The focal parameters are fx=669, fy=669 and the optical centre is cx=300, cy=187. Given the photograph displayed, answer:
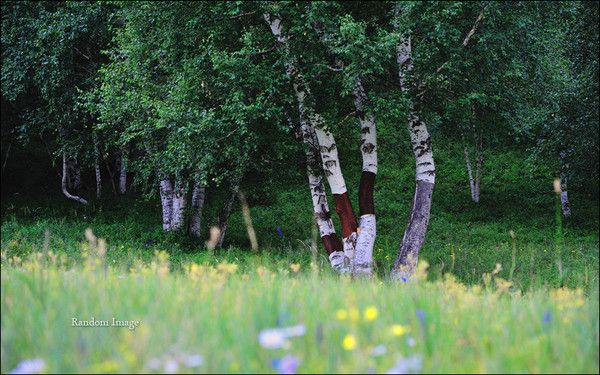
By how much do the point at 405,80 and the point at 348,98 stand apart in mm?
2120

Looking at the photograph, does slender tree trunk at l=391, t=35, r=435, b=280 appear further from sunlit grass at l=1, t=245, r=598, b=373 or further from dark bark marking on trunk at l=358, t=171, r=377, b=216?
sunlit grass at l=1, t=245, r=598, b=373

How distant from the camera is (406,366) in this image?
3115mm

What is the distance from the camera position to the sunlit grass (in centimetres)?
317

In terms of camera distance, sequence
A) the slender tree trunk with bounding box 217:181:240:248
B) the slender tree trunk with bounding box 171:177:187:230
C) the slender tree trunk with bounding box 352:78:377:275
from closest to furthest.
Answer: the slender tree trunk with bounding box 352:78:377:275 → the slender tree trunk with bounding box 217:181:240:248 → the slender tree trunk with bounding box 171:177:187:230

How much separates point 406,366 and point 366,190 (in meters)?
12.2

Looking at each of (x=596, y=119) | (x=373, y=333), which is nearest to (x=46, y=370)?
(x=373, y=333)

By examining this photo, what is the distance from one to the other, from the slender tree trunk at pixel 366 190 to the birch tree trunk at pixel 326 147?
0.36m

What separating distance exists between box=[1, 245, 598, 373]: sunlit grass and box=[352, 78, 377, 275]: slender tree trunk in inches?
388

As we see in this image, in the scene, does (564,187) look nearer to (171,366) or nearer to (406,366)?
(406,366)

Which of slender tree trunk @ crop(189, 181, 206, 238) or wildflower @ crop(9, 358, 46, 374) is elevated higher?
slender tree trunk @ crop(189, 181, 206, 238)

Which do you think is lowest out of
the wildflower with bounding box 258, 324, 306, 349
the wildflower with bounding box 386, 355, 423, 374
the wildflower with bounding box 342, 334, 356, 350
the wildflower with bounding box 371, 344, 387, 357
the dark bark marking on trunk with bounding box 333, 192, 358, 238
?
the wildflower with bounding box 386, 355, 423, 374

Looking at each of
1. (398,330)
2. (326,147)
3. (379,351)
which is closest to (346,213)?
(326,147)

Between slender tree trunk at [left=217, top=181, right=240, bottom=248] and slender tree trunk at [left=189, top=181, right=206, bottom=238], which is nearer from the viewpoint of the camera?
slender tree trunk at [left=217, top=181, right=240, bottom=248]

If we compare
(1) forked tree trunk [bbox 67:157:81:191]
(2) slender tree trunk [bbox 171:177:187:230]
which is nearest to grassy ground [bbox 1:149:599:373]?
(2) slender tree trunk [bbox 171:177:187:230]
